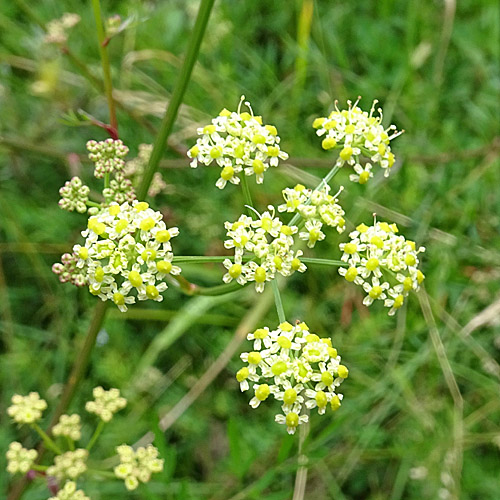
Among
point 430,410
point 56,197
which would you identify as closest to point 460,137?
point 430,410

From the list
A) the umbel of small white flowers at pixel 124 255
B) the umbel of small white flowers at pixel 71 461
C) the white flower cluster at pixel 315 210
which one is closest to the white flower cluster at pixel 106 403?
the umbel of small white flowers at pixel 71 461

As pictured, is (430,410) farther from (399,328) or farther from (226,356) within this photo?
(226,356)

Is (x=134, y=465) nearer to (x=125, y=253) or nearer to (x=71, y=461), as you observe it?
(x=71, y=461)

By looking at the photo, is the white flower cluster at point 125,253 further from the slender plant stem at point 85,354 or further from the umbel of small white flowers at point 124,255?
the slender plant stem at point 85,354

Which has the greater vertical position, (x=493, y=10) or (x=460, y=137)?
(x=493, y=10)

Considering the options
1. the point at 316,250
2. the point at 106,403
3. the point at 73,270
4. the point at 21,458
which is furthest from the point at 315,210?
the point at 316,250

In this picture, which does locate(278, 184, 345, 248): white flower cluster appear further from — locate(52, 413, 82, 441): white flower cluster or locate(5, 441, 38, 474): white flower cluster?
locate(5, 441, 38, 474): white flower cluster
